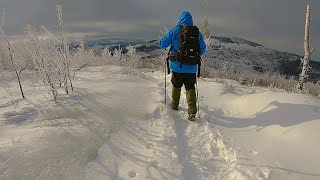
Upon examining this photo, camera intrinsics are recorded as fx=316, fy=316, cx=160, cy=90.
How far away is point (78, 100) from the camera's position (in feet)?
23.2

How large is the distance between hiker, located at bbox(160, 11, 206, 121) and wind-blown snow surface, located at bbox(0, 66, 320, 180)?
61 centimetres

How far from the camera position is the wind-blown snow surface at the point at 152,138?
457 cm

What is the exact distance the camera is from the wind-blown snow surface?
4.57 metres

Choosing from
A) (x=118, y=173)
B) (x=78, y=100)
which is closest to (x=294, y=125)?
(x=118, y=173)

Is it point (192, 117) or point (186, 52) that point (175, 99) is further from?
point (186, 52)

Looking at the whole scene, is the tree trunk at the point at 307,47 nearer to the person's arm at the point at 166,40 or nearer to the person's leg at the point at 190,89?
the person's leg at the point at 190,89

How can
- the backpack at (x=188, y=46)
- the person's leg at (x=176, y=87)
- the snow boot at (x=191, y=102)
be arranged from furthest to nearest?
the person's leg at (x=176, y=87)
the snow boot at (x=191, y=102)
the backpack at (x=188, y=46)

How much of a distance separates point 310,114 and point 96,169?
4.26 m

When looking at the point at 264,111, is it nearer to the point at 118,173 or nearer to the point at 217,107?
the point at 217,107

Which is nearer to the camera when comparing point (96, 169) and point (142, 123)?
point (96, 169)

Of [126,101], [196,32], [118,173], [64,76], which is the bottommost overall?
[118,173]

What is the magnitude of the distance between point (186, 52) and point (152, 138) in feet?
7.15

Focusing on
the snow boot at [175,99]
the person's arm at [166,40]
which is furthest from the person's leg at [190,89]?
the person's arm at [166,40]

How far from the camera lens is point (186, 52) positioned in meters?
6.99
